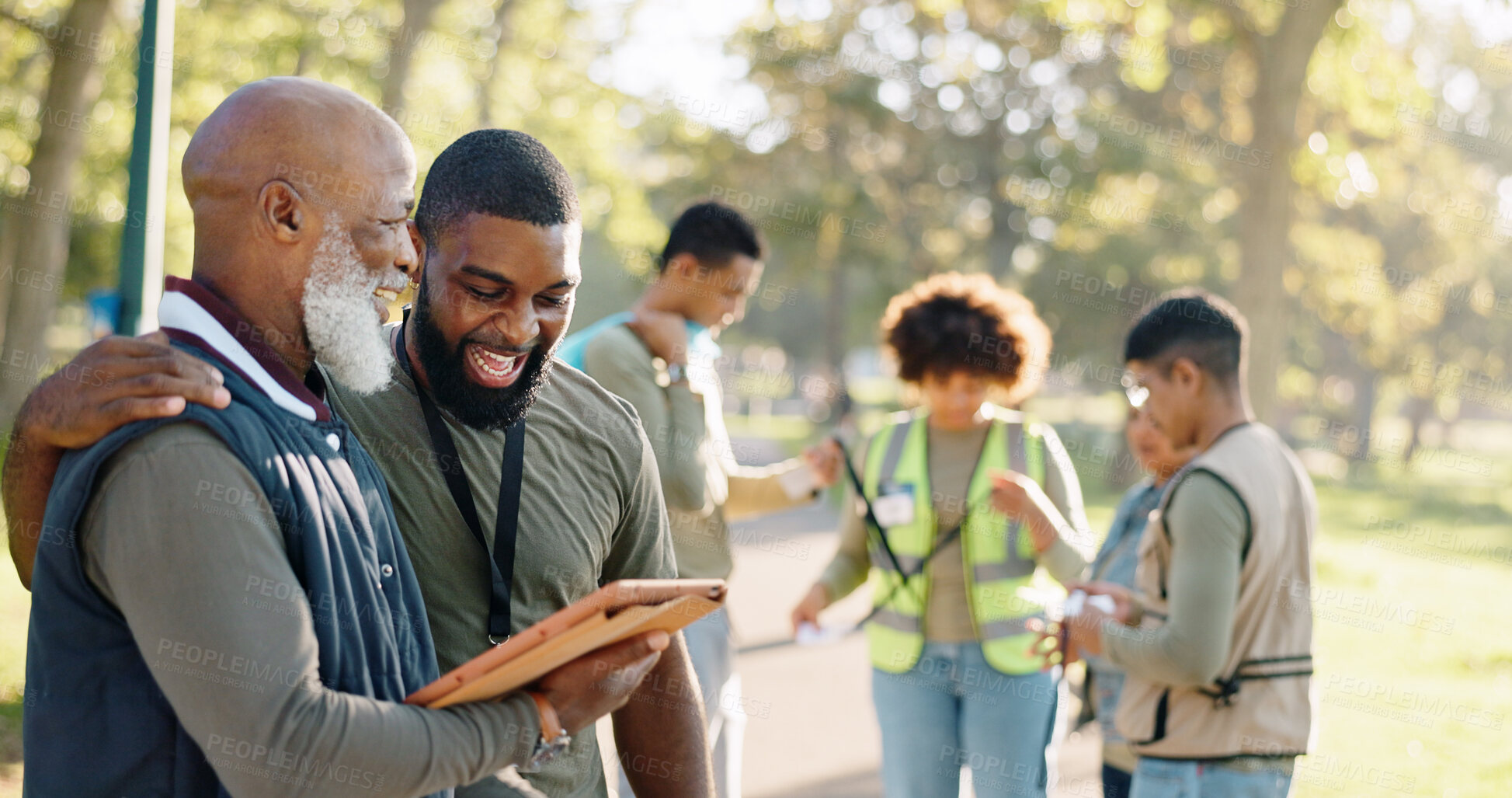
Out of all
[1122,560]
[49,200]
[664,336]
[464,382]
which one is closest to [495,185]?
[464,382]

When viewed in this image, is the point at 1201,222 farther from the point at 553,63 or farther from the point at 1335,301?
the point at 553,63

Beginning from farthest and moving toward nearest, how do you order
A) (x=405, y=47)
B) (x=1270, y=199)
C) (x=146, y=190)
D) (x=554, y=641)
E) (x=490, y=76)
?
1. (x=490, y=76)
2. (x=405, y=47)
3. (x=1270, y=199)
4. (x=146, y=190)
5. (x=554, y=641)

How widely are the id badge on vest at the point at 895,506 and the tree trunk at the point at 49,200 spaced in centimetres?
1084

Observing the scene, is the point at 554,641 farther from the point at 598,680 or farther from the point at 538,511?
the point at 538,511

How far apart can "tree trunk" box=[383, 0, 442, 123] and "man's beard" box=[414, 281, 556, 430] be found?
11.6 m

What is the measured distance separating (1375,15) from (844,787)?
7839mm

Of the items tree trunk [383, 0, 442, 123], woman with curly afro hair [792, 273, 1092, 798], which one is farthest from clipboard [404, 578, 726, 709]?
tree trunk [383, 0, 442, 123]

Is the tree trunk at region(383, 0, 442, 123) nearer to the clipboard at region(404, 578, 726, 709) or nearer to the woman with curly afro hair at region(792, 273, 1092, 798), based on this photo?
the woman with curly afro hair at region(792, 273, 1092, 798)

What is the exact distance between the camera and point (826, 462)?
4.99 metres

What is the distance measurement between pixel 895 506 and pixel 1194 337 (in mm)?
1357

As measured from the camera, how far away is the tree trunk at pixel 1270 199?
8969 mm

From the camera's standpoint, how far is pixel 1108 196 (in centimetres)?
2384

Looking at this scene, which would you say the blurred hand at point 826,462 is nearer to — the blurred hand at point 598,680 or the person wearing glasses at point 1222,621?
the person wearing glasses at point 1222,621

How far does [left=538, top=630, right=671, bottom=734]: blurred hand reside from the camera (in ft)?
6.53
